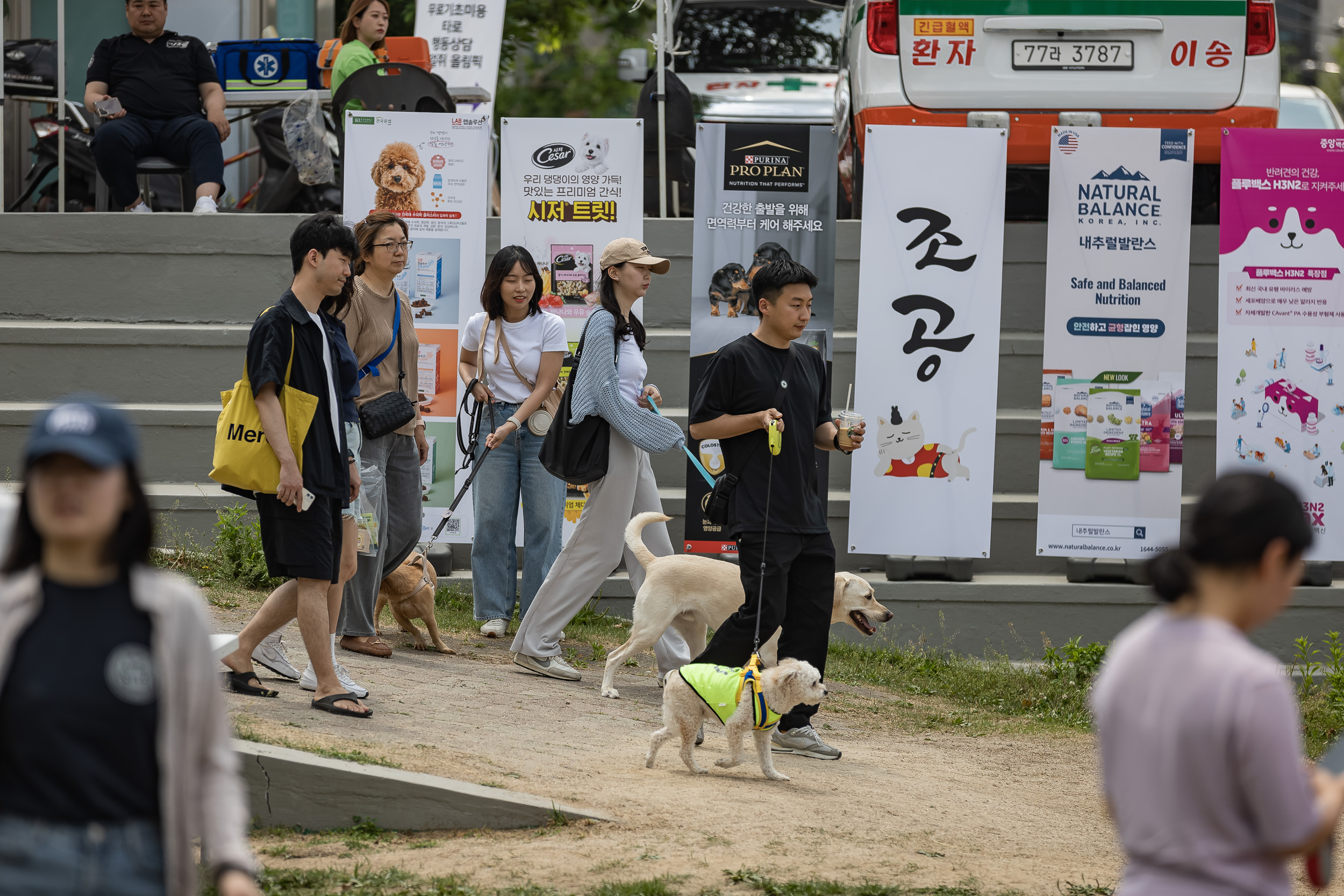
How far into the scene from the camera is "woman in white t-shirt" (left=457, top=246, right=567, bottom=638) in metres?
7.25

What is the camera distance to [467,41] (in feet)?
40.3

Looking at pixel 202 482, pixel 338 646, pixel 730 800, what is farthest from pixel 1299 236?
pixel 202 482

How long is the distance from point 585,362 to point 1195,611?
4.60m

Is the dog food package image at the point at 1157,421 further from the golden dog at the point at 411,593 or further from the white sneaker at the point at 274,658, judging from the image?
the white sneaker at the point at 274,658

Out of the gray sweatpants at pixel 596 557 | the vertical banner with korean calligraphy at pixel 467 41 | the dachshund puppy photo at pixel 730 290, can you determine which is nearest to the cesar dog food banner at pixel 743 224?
the dachshund puppy photo at pixel 730 290

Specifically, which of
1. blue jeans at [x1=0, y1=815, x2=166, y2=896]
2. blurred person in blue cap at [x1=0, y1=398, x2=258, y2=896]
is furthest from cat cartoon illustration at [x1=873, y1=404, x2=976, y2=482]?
blue jeans at [x1=0, y1=815, x2=166, y2=896]

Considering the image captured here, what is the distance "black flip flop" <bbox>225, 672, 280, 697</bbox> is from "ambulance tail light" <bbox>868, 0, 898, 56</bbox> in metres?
5.26

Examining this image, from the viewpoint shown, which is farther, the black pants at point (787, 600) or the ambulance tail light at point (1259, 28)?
the ambulance tail light at point (1259, 28)

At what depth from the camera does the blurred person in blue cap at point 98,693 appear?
2055 millimetres

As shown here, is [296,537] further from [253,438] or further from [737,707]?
[737,707]

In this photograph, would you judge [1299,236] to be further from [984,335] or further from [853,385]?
[853,385]

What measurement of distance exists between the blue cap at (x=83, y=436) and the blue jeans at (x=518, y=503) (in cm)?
518

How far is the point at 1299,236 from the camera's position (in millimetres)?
8094

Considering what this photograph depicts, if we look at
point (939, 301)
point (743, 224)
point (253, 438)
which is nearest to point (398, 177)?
point (743, 224)
